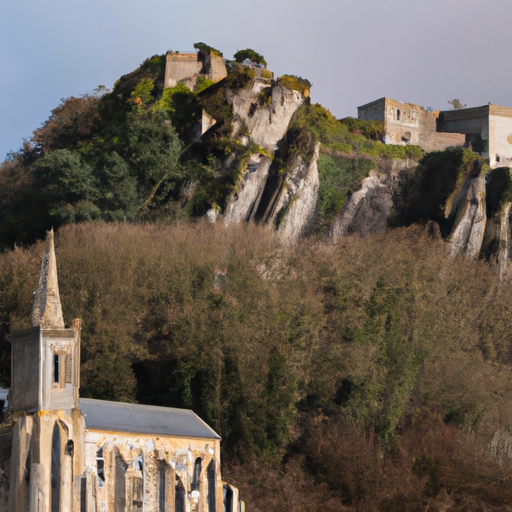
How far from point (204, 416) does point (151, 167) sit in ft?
59.1

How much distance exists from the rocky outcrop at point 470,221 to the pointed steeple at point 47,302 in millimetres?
26846

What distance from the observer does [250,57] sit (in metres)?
57.4

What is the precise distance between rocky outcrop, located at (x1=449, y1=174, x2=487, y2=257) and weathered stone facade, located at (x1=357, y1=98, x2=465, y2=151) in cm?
887

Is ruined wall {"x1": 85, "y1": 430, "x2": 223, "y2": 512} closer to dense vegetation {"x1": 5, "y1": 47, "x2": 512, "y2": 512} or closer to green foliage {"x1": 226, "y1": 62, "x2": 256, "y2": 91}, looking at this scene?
dense vegetation {"x1": 5, "y1": 47, "x2": 512, "y2": 512}

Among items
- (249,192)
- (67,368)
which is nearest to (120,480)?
(67,368)

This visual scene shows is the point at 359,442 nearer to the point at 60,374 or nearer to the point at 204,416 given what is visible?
the point at 204,416

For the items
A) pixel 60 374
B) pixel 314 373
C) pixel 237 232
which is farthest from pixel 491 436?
pixel 60 374

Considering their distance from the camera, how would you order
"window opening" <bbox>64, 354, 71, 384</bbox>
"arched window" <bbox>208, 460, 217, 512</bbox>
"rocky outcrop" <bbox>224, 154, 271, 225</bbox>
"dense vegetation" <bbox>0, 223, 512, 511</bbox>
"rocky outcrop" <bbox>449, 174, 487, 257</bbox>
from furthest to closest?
"rocky outcrop" <bbox>449, 174, 487, 257</bbox> → "rocky outcrop" <bbox>224, 154, 271, 225</bbox> → "dense vegetation" <bbox>0, 223, 512, 511</bbox> → "arched window" <bbox>208, 460, 217, 512</bbox> → "window opening" <bbox>64, 354, 71, 384</bbox>

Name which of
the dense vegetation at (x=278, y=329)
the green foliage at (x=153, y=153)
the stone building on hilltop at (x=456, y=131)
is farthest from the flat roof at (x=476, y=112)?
the green foliage at (x=153, y=153)

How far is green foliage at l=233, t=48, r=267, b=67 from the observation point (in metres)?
57.1

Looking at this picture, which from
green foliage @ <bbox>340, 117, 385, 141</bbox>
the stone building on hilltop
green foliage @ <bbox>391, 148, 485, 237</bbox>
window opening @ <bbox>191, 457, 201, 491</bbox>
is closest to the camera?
window opening @ <bbox>191, 457, 201, 491</bbox>

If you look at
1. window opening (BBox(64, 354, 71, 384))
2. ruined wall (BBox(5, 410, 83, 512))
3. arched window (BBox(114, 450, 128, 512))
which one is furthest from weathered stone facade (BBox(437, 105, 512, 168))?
ruined wall (BBox(5, 410, 83, 512))

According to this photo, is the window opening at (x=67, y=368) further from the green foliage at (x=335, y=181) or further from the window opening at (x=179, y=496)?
the green foliage at (x=335, y=181)

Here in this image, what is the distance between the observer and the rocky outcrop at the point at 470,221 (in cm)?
5134
